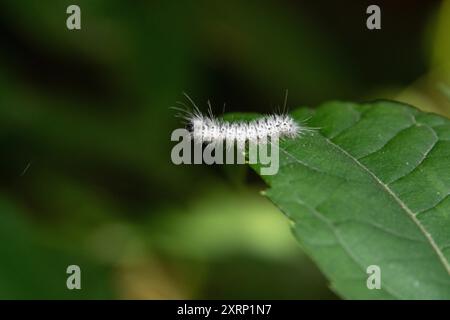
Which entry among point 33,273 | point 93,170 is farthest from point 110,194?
point 33,273

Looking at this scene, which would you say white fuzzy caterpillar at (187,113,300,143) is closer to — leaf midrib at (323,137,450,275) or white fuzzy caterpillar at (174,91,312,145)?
white fuzzy caterpillar at (174,91,312,145)

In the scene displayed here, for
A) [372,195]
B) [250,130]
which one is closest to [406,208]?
[372,195]

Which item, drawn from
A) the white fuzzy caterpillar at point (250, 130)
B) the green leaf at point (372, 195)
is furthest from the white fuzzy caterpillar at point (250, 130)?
the green leaf at point (372, 195)

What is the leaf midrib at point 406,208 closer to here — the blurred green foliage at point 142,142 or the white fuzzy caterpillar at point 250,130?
the white fuzzy caterpillar at point 250,130

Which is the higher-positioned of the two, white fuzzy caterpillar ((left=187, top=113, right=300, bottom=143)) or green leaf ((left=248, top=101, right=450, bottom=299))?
white fuzzy caterpillar ((left=187, top=113, right=300, bottom=143))

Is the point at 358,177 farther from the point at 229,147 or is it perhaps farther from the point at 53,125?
the point at 53,125

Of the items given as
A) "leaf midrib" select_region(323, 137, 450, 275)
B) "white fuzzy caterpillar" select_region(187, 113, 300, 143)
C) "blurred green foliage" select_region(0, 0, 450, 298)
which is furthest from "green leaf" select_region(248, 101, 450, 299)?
"blurred green foliage" select_region(0, 0, 450, 298)
